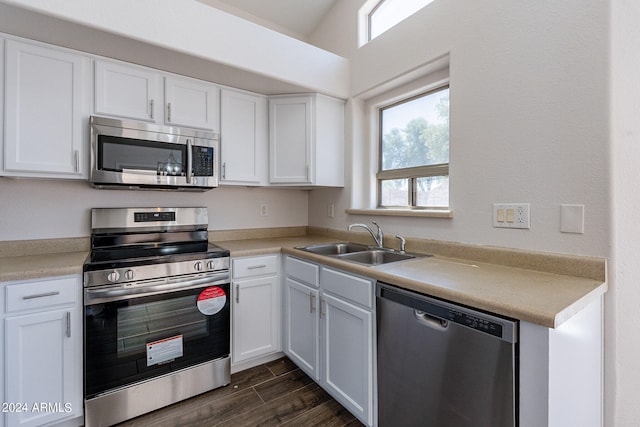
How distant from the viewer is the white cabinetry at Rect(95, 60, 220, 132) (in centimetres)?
186

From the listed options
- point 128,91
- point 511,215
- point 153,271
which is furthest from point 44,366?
point 511,215

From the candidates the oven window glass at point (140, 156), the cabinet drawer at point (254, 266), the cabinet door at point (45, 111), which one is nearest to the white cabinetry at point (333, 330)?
the cabinet drawer at point (254, 266)

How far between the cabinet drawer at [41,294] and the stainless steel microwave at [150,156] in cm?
62

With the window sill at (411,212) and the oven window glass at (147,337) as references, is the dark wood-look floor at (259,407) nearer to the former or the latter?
the oven window glass at (147,337)

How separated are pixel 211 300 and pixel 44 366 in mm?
830

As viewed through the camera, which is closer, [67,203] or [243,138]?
[67,203]

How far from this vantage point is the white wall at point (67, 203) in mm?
1871

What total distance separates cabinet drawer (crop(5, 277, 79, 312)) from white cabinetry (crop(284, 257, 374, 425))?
126 centimetres

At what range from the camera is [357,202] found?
2.60 m

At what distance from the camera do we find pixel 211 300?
75.7 inches

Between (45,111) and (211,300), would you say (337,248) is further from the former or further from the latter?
(45,111)

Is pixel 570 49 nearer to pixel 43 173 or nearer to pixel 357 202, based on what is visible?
pixel 357 202

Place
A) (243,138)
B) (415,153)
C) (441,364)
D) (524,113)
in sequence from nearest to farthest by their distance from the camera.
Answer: (441,364) < (524,113) < (415,153) < (243,138)

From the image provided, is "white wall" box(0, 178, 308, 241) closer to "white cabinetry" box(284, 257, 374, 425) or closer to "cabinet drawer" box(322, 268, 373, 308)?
"white cabinetry" box(284, 257, 374, 425)
